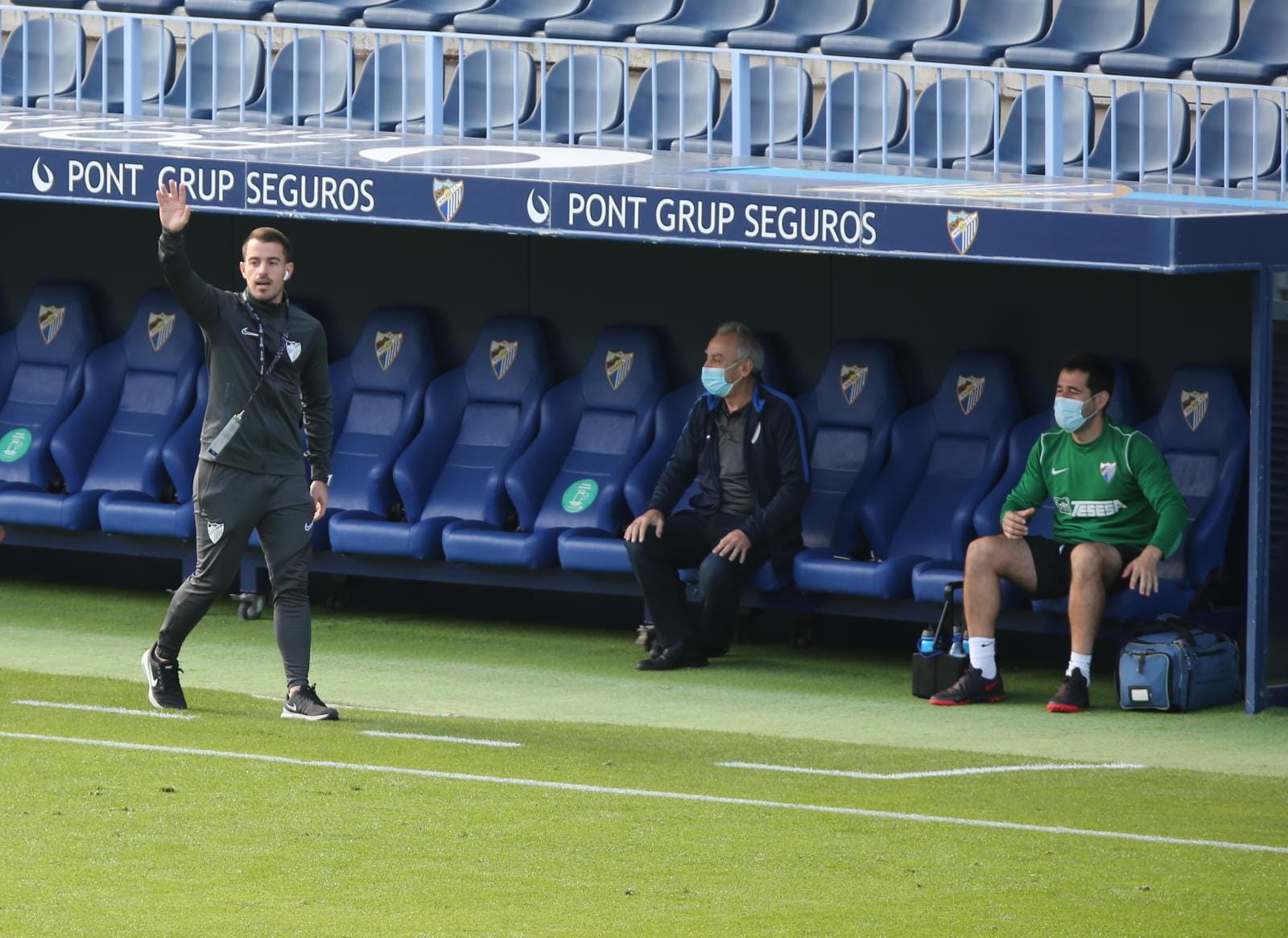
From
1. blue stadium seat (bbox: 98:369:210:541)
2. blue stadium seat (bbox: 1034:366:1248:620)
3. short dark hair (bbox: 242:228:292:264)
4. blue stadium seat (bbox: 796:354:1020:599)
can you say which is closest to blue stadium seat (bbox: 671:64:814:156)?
blue stadium seat (bbox: 796:354:1020:599)

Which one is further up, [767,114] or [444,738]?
[767,114]

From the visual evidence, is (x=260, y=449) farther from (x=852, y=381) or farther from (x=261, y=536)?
(x=852, y=381)

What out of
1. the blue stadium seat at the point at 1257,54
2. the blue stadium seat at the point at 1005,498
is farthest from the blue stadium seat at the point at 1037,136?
the blue stadium seat at the point at 1005,498

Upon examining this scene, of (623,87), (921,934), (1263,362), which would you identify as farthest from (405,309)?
(921,934)

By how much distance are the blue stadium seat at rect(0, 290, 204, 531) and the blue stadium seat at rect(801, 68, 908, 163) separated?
11.6 feet

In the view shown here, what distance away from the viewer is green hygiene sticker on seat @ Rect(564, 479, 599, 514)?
43.6ft

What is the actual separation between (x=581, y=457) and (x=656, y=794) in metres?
4.81

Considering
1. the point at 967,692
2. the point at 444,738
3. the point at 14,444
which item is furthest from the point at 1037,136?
the point at 444,738

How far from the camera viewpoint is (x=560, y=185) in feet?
38.9

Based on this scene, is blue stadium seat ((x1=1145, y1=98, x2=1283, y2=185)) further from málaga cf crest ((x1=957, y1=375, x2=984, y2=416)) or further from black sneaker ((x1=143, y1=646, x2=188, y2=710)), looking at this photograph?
black sneaker ((x1=143, y1=646, x2=188, y2=710))

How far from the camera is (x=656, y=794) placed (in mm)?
8922

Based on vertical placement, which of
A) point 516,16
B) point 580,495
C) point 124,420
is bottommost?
point 580,495

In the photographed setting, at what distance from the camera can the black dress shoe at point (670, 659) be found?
12312 mm

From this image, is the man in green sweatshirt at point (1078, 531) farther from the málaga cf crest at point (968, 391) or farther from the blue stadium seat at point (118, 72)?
the blue stadium seat at point (118, 72)
